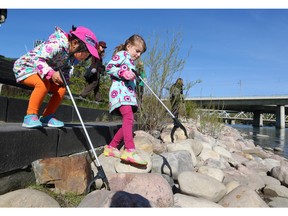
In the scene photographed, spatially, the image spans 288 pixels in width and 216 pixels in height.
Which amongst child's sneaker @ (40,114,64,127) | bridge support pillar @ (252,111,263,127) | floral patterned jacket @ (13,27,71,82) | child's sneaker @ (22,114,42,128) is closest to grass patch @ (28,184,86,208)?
child's sneaker @ (22,114,42,128)

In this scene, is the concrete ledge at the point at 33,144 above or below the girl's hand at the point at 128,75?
→ below

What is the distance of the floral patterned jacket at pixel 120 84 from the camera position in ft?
12.3

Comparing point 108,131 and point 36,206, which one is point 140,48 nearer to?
point 108,131

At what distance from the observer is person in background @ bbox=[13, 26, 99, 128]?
117 inches

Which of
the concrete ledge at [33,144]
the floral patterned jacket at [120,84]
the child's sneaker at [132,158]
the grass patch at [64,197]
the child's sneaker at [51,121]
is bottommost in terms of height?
the grass patch at [64,197]

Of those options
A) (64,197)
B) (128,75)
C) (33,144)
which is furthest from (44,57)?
(64,197)

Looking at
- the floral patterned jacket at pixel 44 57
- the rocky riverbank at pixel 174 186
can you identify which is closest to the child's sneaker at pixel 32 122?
the floral patterned jacket at pixel 44 57

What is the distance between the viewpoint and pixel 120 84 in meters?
3.82

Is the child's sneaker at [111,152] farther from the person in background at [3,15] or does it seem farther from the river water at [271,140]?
the river water at [271,140]

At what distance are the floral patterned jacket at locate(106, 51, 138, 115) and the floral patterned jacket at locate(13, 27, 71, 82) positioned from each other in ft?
2.55

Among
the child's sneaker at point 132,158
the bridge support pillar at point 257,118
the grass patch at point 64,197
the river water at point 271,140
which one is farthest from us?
the bridge support pillar at point 257,118

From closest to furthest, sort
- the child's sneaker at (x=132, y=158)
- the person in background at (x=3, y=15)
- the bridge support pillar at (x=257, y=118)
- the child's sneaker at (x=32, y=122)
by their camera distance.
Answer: the child's sneaker at (x=32, y=122) < the child's sneaker at (x=132, y=158) < the person in background at (x=3, y=15) < the bridge support pillar at (x=257, y=118)

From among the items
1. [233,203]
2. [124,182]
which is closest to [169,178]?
[233,203]

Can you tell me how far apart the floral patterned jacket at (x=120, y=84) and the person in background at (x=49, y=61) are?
1.78 ft
